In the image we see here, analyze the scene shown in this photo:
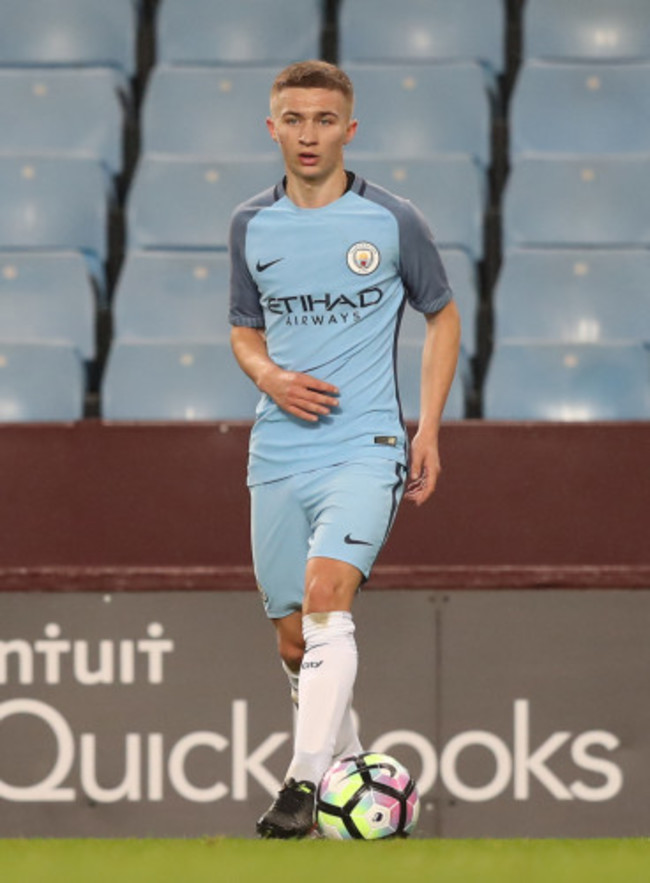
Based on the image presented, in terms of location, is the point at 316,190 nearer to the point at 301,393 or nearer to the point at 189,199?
the point at 301,393

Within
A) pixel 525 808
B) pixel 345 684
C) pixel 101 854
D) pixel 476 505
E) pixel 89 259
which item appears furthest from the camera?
pixel 89 259

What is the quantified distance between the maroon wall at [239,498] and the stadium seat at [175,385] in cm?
65

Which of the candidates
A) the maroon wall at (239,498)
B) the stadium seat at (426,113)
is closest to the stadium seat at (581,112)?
the stadium seat at (426,113)

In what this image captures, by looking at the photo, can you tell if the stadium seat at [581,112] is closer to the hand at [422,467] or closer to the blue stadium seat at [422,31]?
the blue stadium seat at [422,31]

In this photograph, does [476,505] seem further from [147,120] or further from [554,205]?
[147,120]

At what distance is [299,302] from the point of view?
4219 millimetres

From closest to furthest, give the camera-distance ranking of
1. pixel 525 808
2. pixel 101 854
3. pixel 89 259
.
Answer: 1. pixel 101 854
2. pixel 525 808
3. pixel 89 259

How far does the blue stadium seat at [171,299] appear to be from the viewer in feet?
22.7

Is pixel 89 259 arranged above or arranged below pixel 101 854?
above

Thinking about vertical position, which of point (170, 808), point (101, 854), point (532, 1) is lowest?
point (170, 808)

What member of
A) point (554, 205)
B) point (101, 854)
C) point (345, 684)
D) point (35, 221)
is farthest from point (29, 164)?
point (101, 854)

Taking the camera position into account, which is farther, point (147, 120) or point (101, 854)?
point (147, 120)

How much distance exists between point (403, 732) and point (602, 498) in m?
1.09

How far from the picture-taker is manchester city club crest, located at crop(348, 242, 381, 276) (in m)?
4.19
